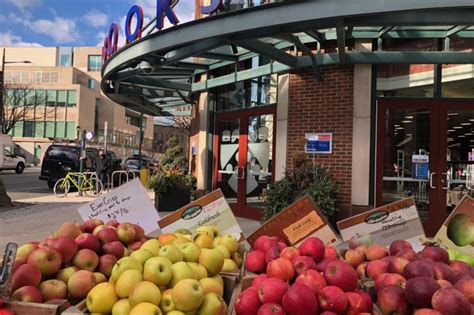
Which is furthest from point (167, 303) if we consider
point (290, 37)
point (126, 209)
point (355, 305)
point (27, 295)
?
point (290, 37)

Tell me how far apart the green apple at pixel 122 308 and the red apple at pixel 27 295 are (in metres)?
0.42

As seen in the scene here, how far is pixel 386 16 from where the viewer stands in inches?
216

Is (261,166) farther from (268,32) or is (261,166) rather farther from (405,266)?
(405,266)


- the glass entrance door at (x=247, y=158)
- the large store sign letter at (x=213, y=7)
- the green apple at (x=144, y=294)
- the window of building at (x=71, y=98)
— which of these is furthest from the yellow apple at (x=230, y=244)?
the window of building at (x=71, y=98)

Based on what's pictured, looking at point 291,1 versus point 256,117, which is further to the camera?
point 256,117

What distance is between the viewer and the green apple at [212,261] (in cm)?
269

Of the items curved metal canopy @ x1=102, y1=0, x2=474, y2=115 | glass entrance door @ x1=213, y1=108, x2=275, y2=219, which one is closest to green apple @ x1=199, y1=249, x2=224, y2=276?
curved metal canopy @ x1=102, y1=0, x2=474, y2=115

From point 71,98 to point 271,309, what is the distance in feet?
218

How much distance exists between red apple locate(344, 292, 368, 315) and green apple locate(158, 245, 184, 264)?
986 mm

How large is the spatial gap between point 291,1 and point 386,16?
1.16m

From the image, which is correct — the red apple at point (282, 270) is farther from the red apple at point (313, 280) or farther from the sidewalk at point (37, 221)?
the sidewalk at point (37, 221)

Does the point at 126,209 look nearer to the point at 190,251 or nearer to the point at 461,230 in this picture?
the point at 190,251

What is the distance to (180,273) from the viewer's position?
2.44 m

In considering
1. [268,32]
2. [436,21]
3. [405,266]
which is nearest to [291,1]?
[268,32]
